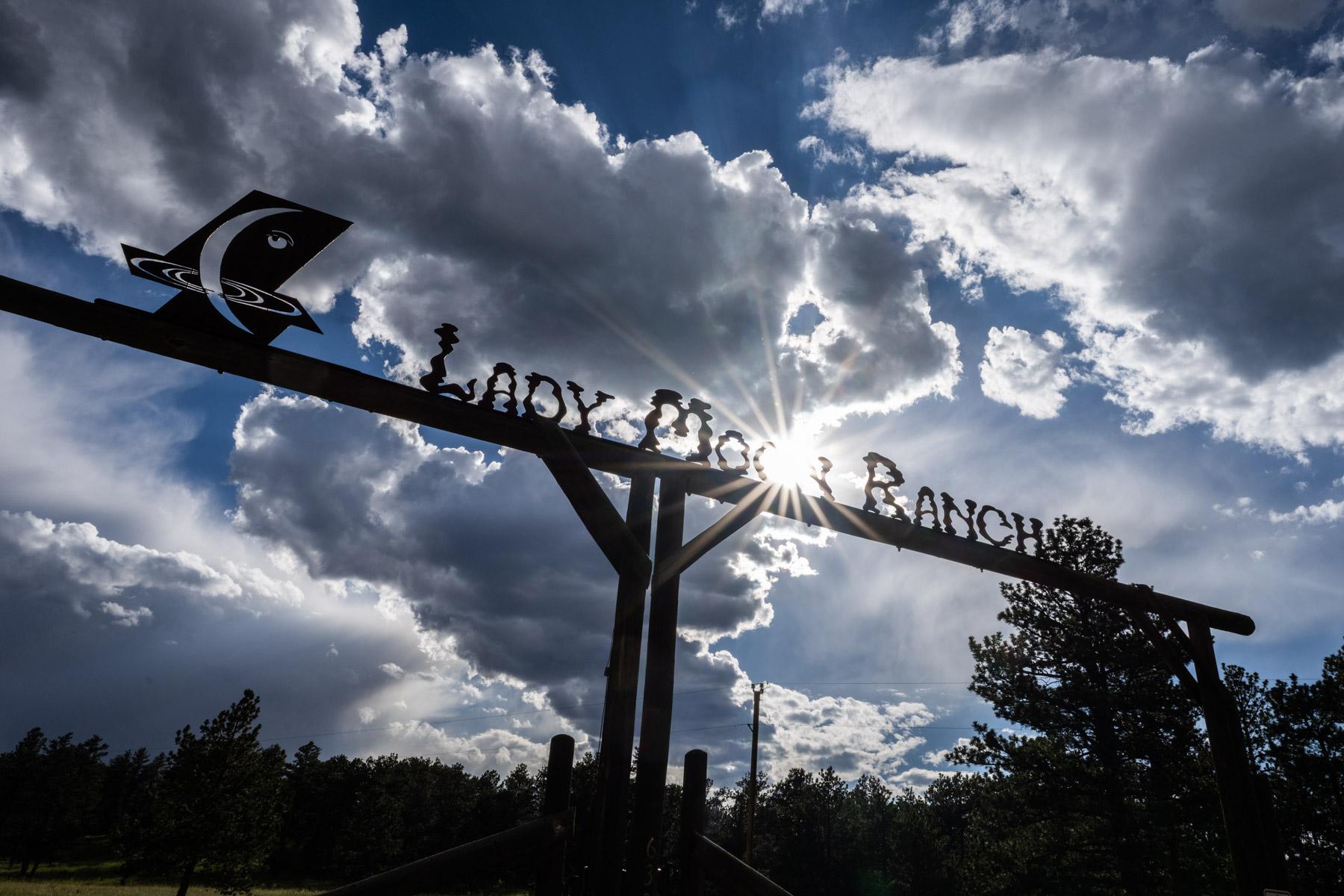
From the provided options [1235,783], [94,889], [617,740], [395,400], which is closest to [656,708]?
[617,740]

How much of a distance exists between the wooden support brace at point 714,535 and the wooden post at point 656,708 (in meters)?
0.03

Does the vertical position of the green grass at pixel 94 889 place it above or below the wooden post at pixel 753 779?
below

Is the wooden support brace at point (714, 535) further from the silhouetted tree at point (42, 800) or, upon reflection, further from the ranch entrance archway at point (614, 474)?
the silhouetted tree at point (42, 800)

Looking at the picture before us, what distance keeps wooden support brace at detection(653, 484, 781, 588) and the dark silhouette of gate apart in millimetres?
11

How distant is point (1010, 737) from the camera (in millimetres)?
19000

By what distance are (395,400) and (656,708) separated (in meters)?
2.94

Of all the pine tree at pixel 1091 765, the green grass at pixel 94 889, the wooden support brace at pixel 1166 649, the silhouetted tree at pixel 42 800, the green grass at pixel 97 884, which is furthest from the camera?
the silhouetted tree at pixel 42 800

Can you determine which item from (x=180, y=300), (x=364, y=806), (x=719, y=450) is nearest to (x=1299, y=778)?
(x=719, y=450)

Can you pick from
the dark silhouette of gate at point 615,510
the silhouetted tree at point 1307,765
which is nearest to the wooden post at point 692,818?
the dark silhouette of gate at point 615,510

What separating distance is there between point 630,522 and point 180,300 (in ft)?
11.5

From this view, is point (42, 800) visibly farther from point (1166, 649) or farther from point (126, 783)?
point (1166, 649)

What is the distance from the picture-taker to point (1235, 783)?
834 cm

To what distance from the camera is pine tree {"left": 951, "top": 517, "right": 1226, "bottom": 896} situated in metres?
16.9

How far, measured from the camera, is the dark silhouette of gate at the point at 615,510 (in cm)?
448
